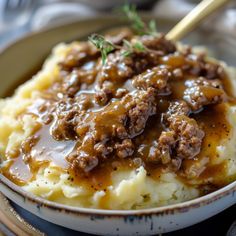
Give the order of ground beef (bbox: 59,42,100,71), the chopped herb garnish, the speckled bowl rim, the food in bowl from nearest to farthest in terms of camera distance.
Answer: the speckled bowl rim → the food in bowl → the chopped herb garnish → ground beef (bbox: 59,42,100,71)

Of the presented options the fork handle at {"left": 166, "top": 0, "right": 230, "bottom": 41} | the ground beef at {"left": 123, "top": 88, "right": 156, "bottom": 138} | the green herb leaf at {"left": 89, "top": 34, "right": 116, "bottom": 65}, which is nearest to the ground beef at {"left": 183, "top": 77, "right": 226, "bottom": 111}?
the ground beef at {"left": 123, "top": 88, "right": 156, "bottom": 138}

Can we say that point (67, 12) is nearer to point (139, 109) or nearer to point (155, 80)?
point (155, 80)

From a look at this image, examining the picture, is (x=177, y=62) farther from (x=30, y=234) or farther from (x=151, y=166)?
(x=30, y=234)

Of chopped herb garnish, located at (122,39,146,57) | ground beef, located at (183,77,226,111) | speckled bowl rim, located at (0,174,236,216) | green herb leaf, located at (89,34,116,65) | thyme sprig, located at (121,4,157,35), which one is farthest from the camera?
thyme sprig, located at (121,4,157,35)

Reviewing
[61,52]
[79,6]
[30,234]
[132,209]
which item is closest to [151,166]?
[132,209]

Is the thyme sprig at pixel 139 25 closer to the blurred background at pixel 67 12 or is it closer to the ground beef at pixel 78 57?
the ground beef at pixel 78 57

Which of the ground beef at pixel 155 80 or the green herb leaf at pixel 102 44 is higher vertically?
the green herb leaf at pixel 102 44

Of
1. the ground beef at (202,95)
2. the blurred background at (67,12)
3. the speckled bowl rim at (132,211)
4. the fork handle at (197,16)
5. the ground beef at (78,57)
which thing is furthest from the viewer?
the blurred background at (67,12)

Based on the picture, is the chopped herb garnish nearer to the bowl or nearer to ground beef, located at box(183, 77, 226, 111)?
ground beef, located at box(183, 77, 226, 111)

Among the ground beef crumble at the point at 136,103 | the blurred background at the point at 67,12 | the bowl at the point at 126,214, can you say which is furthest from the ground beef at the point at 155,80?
the blurred background at the point at 67,12
